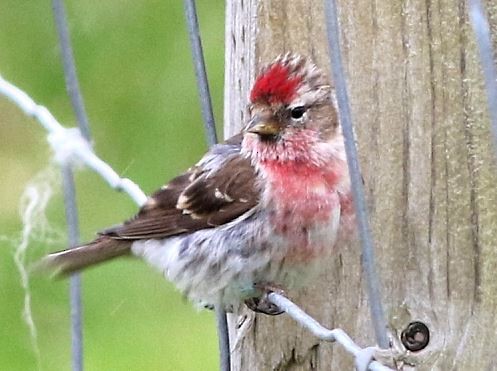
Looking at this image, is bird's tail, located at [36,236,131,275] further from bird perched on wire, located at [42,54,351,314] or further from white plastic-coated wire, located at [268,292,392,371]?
white plastic-coated wire, located at [268,292,392,371]

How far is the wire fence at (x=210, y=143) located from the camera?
2.01 meters

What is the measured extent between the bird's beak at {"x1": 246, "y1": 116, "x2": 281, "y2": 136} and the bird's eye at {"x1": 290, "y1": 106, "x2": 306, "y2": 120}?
0.19 ft

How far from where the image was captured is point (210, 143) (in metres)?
2.72

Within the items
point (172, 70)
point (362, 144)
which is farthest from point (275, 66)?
point (172, 70)

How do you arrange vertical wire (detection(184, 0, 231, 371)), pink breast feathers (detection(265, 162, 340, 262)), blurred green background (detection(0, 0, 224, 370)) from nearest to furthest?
vertical wire (detection(184, 0, 231, 371))
pink breast feathers (detection(265, 162, 340, 262))
blurred green background (detection(0, 0, 224, 370))

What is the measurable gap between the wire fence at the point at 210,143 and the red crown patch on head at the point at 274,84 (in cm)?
10

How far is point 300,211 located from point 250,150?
0.23 meters

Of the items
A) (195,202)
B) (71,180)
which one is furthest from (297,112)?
(71,180)

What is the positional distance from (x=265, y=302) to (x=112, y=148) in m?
3.11

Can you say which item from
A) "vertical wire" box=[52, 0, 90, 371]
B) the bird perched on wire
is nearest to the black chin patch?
the bird perched on wire

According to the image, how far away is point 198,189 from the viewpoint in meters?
3.13

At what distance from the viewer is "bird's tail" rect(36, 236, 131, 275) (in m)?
2.97

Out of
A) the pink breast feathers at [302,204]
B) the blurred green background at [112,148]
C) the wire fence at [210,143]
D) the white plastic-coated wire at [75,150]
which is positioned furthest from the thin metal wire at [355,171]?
the blurred green background at [112,148]

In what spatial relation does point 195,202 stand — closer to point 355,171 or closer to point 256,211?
point 256,211
